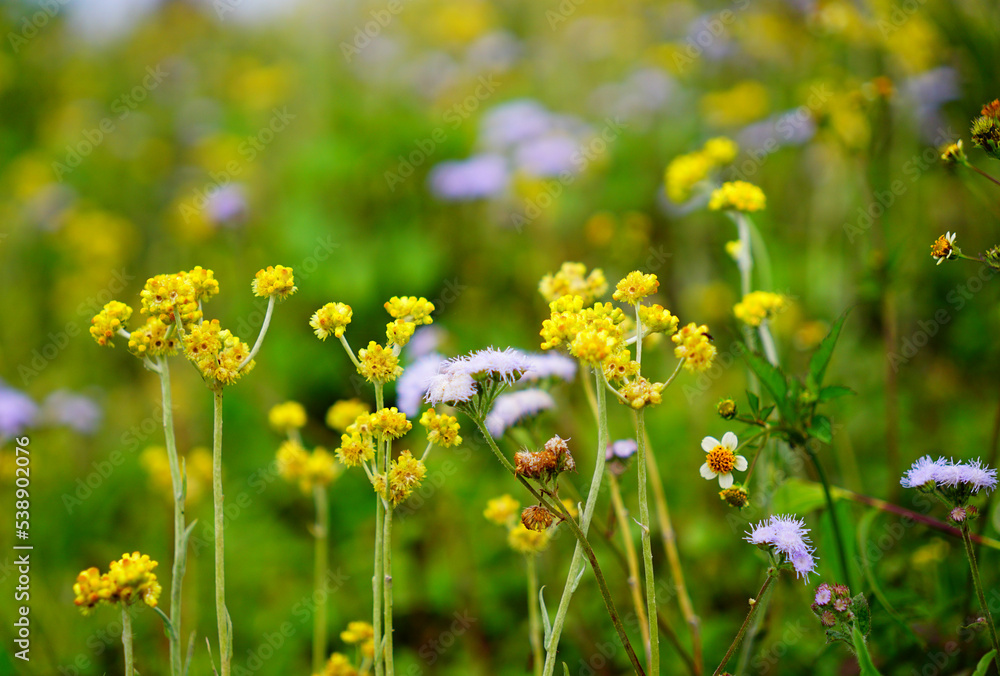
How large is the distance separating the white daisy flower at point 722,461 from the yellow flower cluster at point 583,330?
0.89 feet

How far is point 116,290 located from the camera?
13.6ft

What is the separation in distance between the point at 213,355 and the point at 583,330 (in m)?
0.62

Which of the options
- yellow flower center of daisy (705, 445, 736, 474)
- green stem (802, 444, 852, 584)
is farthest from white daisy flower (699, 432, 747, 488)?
green stem (802, 444, 852, 584)

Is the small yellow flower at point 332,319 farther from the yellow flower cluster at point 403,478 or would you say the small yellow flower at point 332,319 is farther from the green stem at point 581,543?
the green stem at point 581,543

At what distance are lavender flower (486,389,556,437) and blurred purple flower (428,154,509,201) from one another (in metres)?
1.83

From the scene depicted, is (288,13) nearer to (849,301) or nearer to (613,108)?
(613,108)

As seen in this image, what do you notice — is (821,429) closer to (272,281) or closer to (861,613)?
(861,613)

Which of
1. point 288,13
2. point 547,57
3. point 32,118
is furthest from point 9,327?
point 547,57

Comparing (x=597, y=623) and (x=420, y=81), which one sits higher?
(x=420, y=81)

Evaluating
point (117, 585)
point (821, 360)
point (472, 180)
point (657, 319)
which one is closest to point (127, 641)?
point (117, 585)

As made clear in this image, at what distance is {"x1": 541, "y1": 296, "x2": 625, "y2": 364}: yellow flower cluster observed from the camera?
1062 millimetres

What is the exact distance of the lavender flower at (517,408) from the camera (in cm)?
163

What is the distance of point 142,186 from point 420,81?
2.14 meters

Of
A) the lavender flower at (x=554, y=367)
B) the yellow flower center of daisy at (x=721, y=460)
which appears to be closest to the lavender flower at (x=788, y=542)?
the yellow flower center of daisy at (x=721, y=460)
